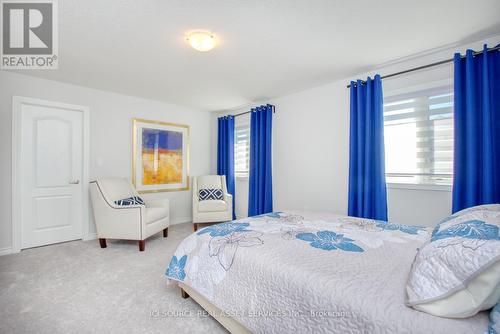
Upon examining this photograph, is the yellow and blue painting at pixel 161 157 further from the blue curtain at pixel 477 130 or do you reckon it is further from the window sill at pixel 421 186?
the blue curtain at pixel 477 130

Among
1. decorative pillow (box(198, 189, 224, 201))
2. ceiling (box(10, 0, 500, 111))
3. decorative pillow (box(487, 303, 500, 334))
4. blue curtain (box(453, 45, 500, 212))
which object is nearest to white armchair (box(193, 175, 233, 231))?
decorative pillow (box(198, 189, 224, 201))

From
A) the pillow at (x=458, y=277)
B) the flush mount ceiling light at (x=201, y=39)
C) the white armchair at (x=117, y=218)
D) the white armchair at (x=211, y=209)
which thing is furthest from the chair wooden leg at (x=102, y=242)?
the pillow at (x=458, y=277)

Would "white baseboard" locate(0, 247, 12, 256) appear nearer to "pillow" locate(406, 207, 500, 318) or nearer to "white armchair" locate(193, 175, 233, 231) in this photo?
"white armchair" locate(193, 175, 233, 231)

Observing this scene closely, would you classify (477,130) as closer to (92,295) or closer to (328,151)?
(328,151)

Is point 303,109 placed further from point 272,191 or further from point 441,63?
point 441,63

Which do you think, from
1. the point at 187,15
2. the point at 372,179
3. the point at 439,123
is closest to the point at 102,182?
the point at 187,15

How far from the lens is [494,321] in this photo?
0.77m

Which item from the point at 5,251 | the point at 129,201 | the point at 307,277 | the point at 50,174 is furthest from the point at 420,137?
the point at 5,251

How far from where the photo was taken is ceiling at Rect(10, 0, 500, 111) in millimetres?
1793

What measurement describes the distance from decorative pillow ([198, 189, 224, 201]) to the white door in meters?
1.84

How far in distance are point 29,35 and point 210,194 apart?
3.05 meters

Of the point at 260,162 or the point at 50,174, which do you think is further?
the point at 260,162

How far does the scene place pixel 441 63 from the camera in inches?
95.9

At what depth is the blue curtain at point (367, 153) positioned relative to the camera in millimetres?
2748
